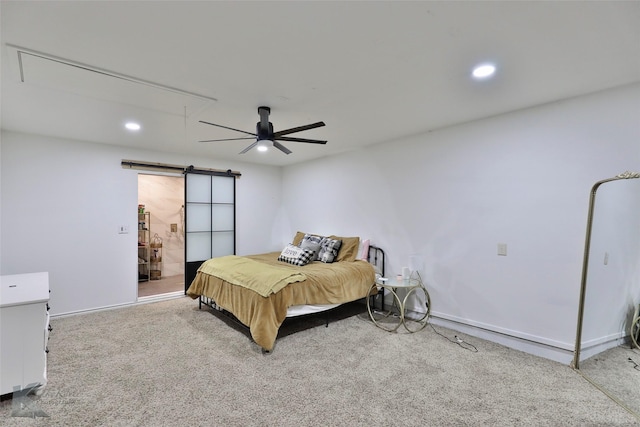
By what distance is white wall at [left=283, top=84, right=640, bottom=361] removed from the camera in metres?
2.60

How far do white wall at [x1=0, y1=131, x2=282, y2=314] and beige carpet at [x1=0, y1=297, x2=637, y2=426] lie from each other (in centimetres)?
88

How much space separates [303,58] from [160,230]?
584cm

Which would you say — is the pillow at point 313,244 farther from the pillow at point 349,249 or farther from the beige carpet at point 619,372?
the beige carpet at point 619,372

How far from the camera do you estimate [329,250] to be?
4316mm

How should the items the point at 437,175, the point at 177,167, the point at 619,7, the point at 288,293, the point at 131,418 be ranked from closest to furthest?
1. the point at 619,7
2. the point at 131,418
3. the point at 288,293
4. the point at 437,175
5. the point at 177,167

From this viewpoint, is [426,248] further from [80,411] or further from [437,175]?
[80,411]

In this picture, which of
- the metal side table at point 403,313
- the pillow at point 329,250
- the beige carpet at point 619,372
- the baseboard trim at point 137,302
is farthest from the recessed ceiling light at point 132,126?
the beige carpet at point 619,372

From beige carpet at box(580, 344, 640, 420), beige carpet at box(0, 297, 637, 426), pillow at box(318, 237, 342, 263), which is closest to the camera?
beige carpet at box(0, 297, 637, 426)

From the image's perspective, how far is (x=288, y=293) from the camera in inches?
122

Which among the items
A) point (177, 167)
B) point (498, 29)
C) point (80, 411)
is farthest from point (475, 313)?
point (177, 167)

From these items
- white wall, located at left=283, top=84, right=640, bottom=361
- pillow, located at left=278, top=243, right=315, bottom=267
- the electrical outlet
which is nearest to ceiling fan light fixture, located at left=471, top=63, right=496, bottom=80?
white wall, located at left=283, top=84, right=640, bottom=361

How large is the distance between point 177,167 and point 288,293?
3.09 meters

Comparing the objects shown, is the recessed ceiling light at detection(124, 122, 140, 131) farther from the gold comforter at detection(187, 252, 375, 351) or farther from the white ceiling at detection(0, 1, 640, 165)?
the gold comforter at detection(187, 252, 375, 351)

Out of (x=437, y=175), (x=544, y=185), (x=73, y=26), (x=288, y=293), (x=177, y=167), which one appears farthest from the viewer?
(x=177, y=167)
